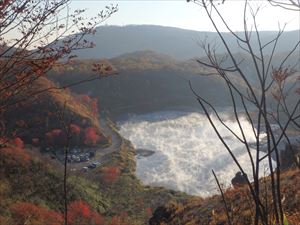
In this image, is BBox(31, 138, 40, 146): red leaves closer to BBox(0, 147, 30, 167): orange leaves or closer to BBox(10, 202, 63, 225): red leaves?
BBox(0, 147, 30, 167): orange leaves

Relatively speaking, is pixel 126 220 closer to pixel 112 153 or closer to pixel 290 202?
pixel 290 202

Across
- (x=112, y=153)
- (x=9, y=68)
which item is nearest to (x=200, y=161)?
(x=112, y=153)

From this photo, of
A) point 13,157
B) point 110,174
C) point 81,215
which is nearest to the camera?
point 81,215

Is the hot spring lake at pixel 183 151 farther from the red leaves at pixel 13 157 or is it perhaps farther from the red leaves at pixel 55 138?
the red leaves at pixel 13 157

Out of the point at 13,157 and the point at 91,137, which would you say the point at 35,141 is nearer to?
the point at 91,137

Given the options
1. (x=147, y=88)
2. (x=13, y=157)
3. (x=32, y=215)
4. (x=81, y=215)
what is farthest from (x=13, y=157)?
(x=147, y=88)

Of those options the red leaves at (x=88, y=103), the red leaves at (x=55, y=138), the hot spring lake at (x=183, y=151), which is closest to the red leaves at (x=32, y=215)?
the hot spring lake at (x=183, y=151)
